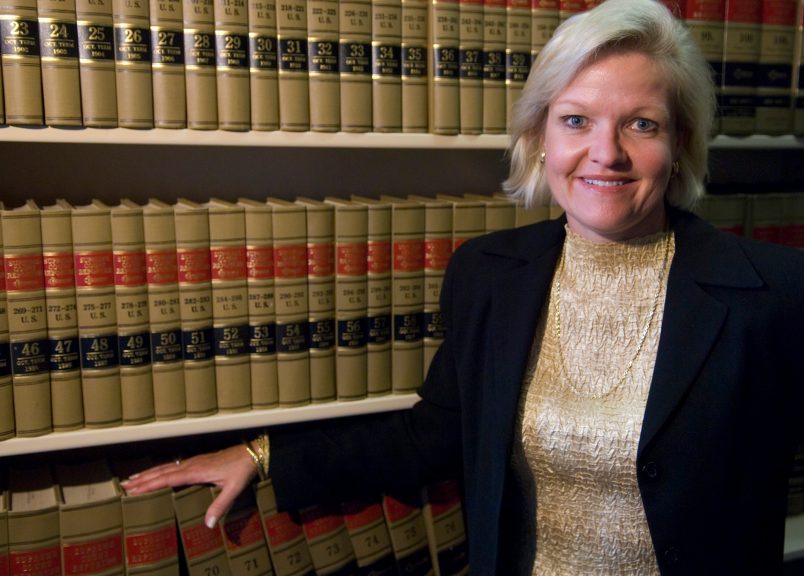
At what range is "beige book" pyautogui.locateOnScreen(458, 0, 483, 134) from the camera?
1213mm

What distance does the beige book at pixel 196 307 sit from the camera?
1114mm

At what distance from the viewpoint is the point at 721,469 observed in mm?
1015

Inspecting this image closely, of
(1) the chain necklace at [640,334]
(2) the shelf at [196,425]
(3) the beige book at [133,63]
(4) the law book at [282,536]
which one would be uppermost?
(3) the beige book at [133,63]

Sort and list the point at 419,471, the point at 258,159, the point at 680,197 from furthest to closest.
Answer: the point at 258,159, the point at 419,471, the point at 680,197

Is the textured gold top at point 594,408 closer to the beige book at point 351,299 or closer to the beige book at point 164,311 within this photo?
the beige book at point 351,299

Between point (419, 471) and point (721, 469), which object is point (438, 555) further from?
point (721, 469)

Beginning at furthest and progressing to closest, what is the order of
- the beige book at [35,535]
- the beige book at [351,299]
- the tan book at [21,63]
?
1. the beige book at [351,299]
2. the beige book at [35,535]
3. the tan book at [21,63]

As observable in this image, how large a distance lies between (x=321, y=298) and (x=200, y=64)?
0.39 metres

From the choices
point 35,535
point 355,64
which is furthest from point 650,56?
point 35,535

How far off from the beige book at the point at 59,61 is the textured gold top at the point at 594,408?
729mm

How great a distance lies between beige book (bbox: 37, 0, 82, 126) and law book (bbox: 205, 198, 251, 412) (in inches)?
9.1

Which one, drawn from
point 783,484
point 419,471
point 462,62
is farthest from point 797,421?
point 462,62

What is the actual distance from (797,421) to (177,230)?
92 centimetres

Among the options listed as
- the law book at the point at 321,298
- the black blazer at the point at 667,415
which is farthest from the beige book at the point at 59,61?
the black blazer at the point at 667,415
